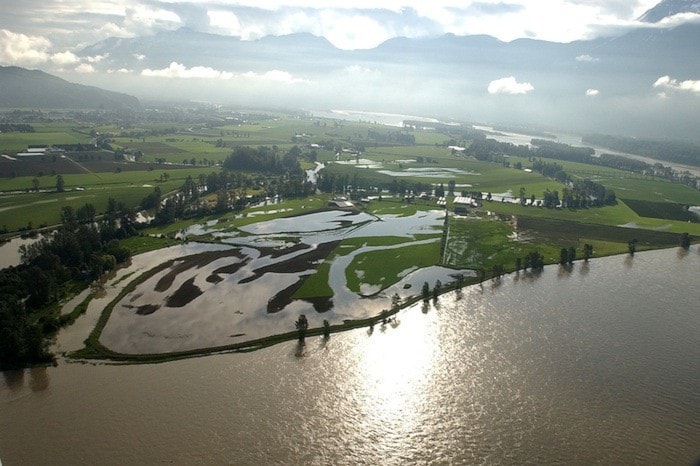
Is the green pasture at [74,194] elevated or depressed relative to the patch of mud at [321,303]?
elevated

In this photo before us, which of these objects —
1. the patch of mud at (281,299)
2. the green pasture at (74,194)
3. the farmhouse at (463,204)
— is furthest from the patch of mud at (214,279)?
the farmhouse at (463,204)

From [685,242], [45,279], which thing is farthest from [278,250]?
[685,242]

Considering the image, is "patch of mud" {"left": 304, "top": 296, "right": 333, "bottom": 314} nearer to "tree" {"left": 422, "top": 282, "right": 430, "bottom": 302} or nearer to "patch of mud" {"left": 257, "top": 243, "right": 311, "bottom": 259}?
"tree" {"left": 422, "top": 282, "right": 430, "bottom": 302}

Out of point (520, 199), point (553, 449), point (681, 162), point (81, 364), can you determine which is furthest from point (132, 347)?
point (681, 162)

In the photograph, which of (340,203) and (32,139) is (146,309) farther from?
(32,139)

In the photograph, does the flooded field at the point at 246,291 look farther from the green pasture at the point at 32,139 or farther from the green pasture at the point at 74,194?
the green pasture at the point at 32,139

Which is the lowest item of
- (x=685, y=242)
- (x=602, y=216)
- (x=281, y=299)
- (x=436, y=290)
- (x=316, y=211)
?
(x=281, y=299)
